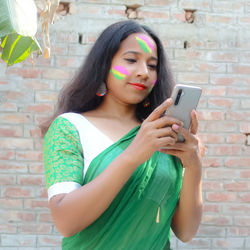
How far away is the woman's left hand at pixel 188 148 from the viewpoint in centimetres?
145

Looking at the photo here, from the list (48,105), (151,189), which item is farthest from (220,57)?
(151,189)

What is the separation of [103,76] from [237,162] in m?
1.96

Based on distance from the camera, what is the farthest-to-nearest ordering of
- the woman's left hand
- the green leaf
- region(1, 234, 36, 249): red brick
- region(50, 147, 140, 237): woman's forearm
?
region(1, 234, 36, 249): red brick < the woman's left hand < region(50, 147, 140, 237): woman's forearm < the green leaf

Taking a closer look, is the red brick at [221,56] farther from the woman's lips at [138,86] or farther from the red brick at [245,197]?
the woman's lips at [138,86]

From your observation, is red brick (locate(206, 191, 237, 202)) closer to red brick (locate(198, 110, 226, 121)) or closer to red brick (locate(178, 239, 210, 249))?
red brick (locate(178, 239, 210, 249))

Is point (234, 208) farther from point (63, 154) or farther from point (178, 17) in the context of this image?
point (63, 154)

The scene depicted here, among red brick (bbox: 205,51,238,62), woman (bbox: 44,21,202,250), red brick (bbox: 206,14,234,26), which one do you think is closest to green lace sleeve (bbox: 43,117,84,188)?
woman (bbox: 44,21,202,250)

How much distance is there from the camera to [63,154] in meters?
1.43

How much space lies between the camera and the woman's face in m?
1.57

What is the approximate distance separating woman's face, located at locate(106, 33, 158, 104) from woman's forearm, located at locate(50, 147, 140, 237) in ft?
0.99

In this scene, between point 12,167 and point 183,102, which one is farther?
point 12,167

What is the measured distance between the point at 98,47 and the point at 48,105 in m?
1.66

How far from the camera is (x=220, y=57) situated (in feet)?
11.2

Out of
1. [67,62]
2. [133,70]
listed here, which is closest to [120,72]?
[133,70]
